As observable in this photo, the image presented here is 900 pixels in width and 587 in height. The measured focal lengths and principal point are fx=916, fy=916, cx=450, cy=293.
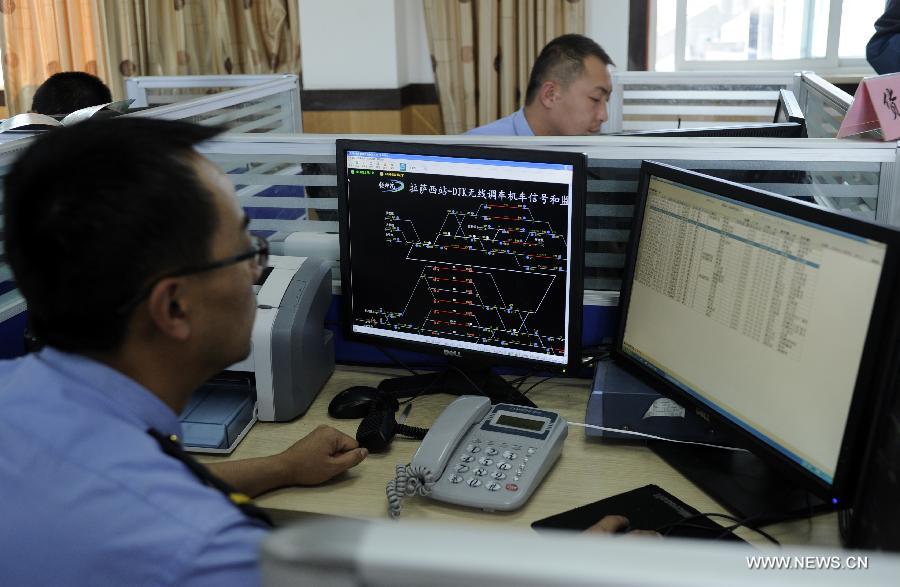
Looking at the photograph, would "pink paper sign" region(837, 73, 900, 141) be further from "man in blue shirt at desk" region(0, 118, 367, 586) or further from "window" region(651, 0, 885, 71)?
"window" region(651, 0, 885, 71)

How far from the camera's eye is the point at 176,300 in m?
0.89

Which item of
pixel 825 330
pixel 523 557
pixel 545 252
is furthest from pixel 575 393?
pixel 523 557

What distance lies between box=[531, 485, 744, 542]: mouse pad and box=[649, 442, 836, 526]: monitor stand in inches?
2.1

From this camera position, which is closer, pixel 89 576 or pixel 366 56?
pixel 89 576

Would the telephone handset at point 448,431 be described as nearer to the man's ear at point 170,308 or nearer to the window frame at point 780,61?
the man's ear at point 170,308

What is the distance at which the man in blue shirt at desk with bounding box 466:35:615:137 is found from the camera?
3000 millimetres

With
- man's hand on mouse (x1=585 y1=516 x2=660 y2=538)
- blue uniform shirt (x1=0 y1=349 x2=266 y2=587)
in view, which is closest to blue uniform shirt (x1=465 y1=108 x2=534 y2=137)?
man's hand on mouse (x1=585 y1=516 x2=660 y2=538)

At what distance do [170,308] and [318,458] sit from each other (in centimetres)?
48

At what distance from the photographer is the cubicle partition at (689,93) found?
3.39m

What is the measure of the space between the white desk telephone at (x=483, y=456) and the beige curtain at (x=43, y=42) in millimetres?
3923

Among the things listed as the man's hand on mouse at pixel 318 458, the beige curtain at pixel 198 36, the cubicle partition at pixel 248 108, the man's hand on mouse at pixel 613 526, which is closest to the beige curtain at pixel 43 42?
the beige curtain at pixel 198 36

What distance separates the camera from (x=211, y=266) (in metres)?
0.91

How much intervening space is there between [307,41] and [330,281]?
10.1 ft

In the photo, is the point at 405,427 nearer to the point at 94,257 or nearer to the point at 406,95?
the point at 94,257
